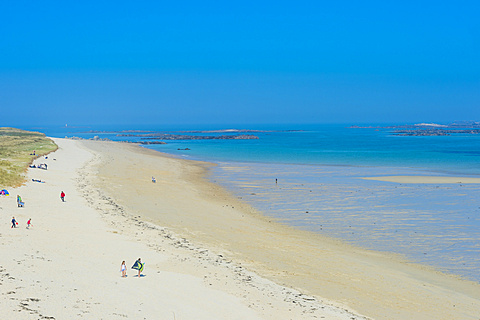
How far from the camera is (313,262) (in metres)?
17.1

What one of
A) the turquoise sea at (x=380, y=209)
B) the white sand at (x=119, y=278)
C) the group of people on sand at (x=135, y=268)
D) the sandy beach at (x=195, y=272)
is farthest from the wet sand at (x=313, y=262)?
the turquoise sea at (x=380, y=209)

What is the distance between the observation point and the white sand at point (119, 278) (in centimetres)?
1138

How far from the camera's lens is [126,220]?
22.2 metres

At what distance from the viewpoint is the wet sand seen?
43.7 ft

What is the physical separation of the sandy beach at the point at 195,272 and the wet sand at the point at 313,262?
1.9 inches

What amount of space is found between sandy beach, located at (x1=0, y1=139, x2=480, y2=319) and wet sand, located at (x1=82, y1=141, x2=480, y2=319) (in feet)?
0.16

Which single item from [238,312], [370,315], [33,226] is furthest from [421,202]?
[33,226]

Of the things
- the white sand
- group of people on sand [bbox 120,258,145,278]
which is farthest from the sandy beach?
group of people on sand [bbox 120,258,145,278]

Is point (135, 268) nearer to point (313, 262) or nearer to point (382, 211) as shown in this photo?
point (313, 262)

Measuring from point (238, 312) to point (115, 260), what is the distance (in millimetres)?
6020

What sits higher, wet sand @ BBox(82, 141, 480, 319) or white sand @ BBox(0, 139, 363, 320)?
white sand @ BBox(0, 139, 363, 320)

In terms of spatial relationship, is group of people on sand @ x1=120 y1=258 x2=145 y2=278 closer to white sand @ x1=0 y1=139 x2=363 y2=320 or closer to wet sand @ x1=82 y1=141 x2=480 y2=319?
white sand @ x1=0 y1=139 x2=363 y2=320

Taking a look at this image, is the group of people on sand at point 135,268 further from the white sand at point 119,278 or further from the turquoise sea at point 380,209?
the turquoise sea at point 380,209

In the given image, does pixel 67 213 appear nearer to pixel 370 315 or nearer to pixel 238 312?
pixel 238 312
